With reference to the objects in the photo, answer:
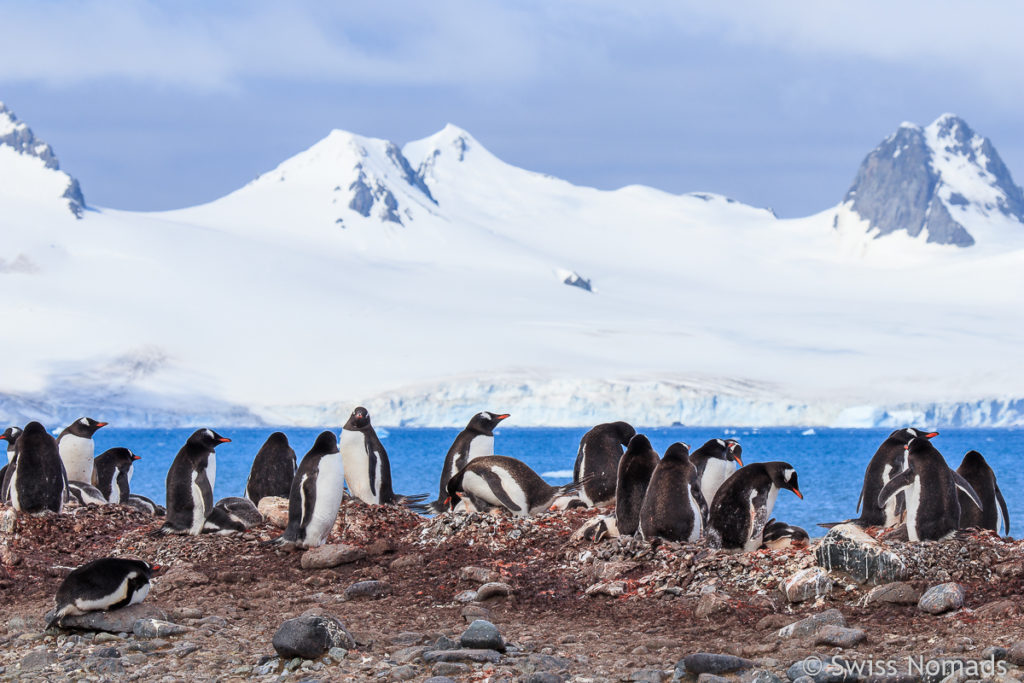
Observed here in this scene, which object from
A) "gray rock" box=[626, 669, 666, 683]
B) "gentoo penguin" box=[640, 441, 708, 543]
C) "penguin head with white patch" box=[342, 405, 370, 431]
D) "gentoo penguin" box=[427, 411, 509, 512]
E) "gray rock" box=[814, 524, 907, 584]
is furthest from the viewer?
"gentoo penguin" box=[427, 411, 509, 512]

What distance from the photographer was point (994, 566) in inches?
302

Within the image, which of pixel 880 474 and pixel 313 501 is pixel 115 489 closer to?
pixel 313 501

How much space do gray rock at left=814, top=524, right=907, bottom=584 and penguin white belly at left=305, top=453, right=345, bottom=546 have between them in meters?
4.06

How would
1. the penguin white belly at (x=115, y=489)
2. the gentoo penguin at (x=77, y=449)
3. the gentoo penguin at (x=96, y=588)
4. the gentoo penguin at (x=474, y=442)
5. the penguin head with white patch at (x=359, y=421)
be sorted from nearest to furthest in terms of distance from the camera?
the gentoo penguin at (x=96, y=588), the penguin head with white patch at (x=359, y=421), the gentoo penguin at (x=474, y=442), the gentoo penguin at (x=77, y=449), the penguin white belly at (x=115, y=489)

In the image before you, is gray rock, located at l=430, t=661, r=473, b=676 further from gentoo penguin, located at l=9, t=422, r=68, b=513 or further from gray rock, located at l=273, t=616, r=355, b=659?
gentoo penguin, located at l=9, t=422, r=68, b=513

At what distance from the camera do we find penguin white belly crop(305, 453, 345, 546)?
967cm

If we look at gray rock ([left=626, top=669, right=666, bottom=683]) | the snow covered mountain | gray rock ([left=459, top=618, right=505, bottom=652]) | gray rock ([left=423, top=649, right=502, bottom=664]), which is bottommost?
gray rock ([left=423, top=649, right=502, bottom=664])

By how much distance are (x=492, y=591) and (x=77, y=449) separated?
22.8 feet

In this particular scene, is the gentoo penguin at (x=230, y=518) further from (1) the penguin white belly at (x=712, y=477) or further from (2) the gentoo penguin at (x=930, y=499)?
(2) the gentoo penguin at (x=930, y=499)

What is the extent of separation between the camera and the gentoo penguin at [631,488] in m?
9.20

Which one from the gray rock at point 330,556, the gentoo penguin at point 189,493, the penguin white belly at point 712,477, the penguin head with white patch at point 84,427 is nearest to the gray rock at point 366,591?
the gray rock at point 330,556

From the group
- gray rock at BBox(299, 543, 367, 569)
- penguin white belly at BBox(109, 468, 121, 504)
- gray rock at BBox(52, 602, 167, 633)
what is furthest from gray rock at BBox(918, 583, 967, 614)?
penguin white belly at BBox(109, 468, 121, 504)

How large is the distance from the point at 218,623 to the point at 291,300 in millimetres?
151677

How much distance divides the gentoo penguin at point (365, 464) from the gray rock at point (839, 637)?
5.91m
